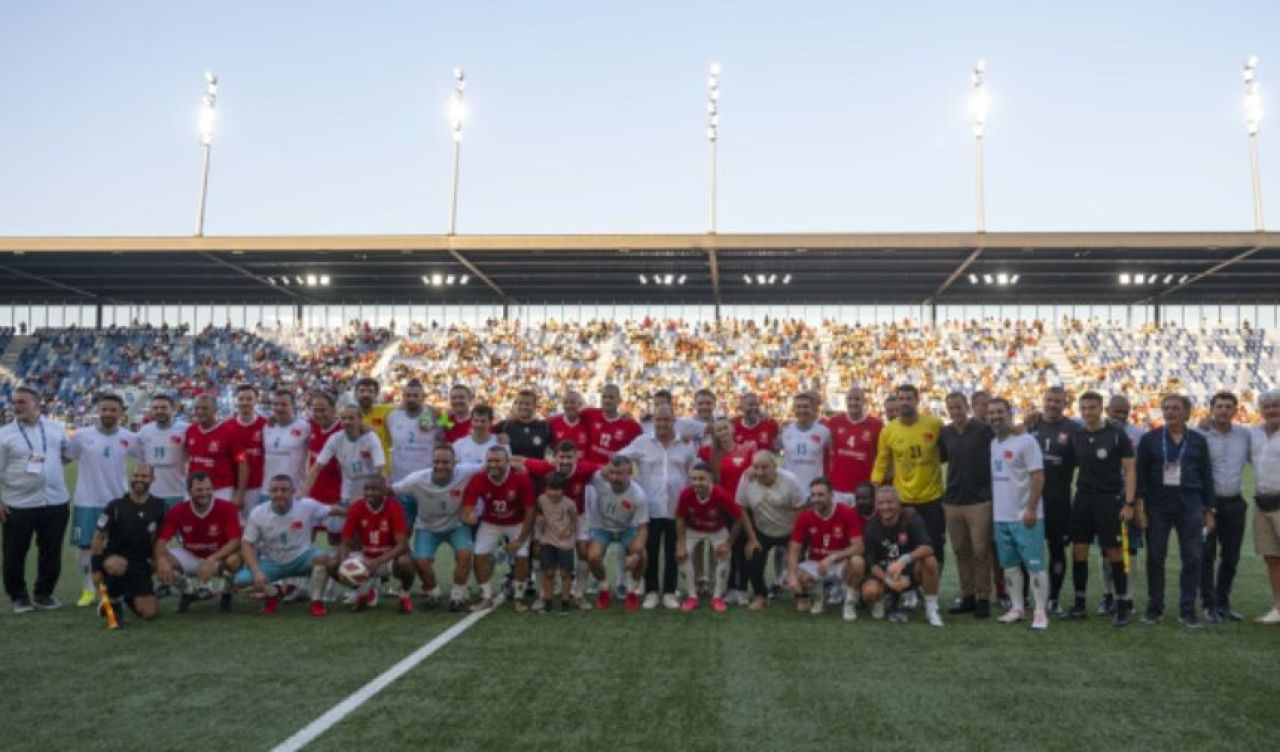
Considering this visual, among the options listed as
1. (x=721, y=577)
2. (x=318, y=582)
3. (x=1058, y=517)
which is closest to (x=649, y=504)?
(x=721, y=577)

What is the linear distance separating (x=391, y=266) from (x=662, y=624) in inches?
1321

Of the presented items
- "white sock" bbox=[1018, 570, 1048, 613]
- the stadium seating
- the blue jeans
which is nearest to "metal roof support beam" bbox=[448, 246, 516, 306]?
the stadium seating

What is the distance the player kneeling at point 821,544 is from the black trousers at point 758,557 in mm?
292

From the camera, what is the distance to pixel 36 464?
8.64m

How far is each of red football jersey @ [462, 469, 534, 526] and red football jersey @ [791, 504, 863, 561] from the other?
249 cm

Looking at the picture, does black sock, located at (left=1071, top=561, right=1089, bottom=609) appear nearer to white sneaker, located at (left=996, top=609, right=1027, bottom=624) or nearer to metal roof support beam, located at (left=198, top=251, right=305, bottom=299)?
white sneaker, located at (left=996, top=609, right=1027, bottom=624)

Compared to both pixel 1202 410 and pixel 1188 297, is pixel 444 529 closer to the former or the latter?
pixel 1202 410

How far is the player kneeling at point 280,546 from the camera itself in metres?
8.58

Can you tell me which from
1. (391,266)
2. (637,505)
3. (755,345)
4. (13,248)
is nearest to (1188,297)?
(755,345)

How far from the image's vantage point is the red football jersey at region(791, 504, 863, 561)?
867 centimetres

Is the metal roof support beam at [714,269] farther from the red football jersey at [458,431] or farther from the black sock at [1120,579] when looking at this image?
the black sock at [1120,579]

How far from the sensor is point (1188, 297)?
143 ft

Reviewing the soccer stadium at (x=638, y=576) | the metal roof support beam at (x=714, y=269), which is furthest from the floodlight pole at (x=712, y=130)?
the soccer stadium at (x=638, y=576)

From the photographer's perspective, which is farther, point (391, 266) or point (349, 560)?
point (391, 266)
